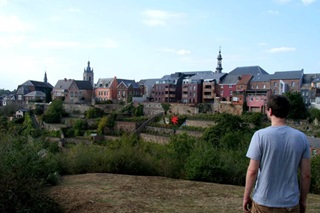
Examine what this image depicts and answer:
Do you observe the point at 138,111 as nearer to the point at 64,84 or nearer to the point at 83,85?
the point at 83,85

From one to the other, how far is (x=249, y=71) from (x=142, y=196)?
4316 centimetres

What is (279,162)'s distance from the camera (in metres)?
3.71

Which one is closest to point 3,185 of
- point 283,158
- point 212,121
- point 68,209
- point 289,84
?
point 68,209

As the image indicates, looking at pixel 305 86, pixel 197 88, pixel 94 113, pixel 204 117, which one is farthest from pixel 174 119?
pixel 305 86

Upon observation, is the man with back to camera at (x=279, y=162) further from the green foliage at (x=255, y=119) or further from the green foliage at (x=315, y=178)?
the green foliage at (x=255, y=119)

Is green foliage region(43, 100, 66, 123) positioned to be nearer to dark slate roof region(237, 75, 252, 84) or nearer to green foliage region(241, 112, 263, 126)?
dark slate roof region(237, 75, 252, 84)

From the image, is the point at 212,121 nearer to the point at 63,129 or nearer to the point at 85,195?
the point at 63,129

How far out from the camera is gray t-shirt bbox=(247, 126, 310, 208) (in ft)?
12.1

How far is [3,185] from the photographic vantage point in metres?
6.88

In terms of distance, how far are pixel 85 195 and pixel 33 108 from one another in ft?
164

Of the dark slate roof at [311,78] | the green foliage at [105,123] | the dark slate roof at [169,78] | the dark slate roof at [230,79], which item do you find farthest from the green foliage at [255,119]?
the dark slate roof at [169,78]

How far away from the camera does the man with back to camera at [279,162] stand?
12.1ft

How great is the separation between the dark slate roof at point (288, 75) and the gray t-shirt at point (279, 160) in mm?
42704

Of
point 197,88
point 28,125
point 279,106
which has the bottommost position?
point 28,125
